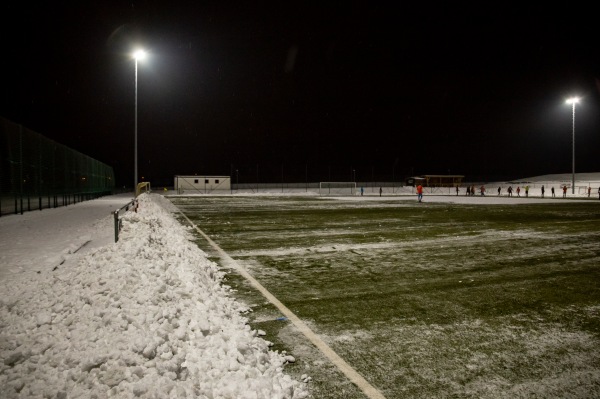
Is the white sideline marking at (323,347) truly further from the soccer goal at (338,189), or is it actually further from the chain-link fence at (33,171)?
the soccer goal at (338,189)

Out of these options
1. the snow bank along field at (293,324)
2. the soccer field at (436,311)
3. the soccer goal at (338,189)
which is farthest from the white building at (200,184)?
the snow bank along field at (293,324)

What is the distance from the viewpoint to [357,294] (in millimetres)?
6211

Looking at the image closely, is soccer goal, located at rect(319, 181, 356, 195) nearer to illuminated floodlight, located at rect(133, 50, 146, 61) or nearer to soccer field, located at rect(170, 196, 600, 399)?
illuminated floodlight, located at rect(133, 50, 146, 61)

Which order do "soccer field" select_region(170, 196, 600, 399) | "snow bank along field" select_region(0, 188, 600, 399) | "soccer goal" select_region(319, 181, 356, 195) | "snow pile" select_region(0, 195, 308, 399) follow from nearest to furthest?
"snow pile" select_region(0, 195, 308, 399) → "snow bank along field" select_region(0, 188, 600, 399) → "soccer field" select_region(170, 196, 600, 399) → "soccer goal" select_region(319, 181, 356, 195)

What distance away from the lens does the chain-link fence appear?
1744 cm

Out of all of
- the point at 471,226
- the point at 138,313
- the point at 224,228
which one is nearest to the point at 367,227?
the point at 471,226

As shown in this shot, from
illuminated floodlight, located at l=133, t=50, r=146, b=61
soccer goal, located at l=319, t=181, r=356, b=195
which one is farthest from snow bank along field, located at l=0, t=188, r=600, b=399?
soccer goal, located at l=319, t=181, r=356, b=195

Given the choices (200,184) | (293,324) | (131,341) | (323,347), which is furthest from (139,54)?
(200,184)

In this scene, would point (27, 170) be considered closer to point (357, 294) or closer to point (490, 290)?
point (357, 294)

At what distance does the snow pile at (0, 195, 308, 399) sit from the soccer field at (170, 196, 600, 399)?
0.45 m

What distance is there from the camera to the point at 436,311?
533 cm

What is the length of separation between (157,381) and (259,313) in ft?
7.54

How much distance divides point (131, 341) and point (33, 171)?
20570 mm

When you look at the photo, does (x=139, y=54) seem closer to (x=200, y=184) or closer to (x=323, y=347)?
(x=323, y=347)
